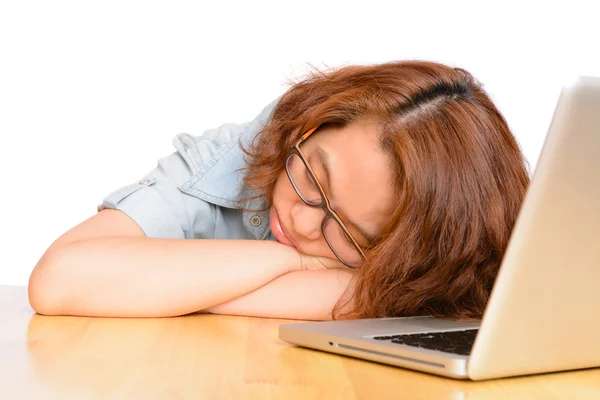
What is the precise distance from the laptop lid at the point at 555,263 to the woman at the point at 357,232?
46cm

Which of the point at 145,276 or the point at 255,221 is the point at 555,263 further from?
the point at 255,221

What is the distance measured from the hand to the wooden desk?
0.93 feet

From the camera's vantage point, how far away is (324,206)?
1.21 meters

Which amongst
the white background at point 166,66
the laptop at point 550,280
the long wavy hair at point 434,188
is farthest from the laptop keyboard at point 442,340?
the white background at point 166,66

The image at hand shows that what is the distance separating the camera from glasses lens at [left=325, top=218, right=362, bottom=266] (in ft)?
4.05

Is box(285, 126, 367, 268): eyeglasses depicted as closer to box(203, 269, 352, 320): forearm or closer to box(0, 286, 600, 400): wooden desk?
box(203, 269, 352, 320): forearm

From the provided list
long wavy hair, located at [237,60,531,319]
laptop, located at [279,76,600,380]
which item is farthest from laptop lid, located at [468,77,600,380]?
long wavy hair, located at [237,60,531,319]

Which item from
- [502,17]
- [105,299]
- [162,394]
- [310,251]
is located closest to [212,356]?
[162,394]

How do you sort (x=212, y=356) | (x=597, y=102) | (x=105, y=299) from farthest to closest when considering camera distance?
(x=105, y=299)
(x=212, y=356)
(x=597, y=102)

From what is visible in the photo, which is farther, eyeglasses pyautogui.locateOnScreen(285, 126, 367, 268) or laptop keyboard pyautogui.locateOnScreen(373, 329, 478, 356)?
eyeglasses pyautogui.locateOnScreen(285, 126, 367, 268)

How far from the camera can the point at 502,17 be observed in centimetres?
274

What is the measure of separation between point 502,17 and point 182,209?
1.73 meters

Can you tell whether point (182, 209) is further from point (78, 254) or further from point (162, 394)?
point (162, 394)

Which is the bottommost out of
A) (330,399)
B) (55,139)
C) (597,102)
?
(55,139)
